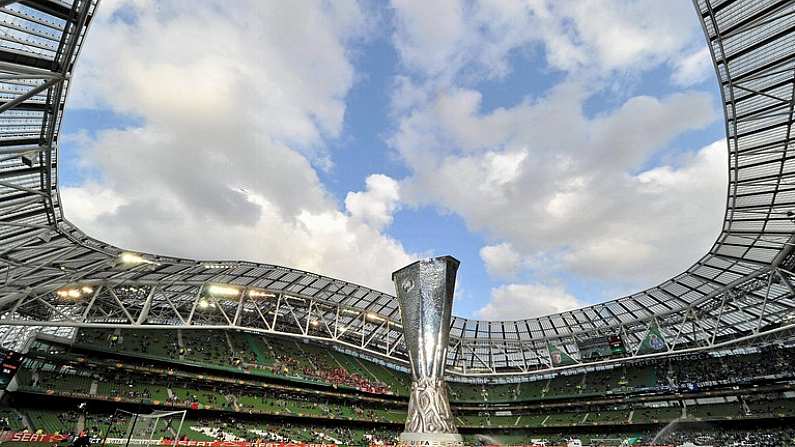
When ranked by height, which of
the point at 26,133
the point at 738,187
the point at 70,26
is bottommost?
the point at 26,133

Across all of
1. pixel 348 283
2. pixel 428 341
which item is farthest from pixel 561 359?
pixel 428 341

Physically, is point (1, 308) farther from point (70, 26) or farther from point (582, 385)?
point (582, 385)

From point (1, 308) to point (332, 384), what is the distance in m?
34.9

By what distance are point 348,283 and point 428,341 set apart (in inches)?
663

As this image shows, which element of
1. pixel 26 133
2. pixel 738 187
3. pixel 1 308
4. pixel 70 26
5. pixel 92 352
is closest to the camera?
pixel 70 26

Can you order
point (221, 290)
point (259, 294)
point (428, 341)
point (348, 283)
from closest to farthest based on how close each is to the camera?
point (428, 341), point (221, 290), point (259, 294), point (348, 283)

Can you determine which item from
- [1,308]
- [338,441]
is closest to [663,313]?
[338,441]

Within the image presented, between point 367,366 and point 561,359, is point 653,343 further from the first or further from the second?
point 367,366

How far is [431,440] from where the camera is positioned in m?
23.6

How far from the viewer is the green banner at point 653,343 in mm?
41125

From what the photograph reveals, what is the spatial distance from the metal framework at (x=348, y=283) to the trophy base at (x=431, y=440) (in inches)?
532

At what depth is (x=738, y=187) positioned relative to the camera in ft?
80.1

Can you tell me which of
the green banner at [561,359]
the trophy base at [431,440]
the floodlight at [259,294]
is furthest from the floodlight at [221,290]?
the green banner at [561,359]

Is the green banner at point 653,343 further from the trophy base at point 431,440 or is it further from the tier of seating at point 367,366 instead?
the trophy base at point 431,440
